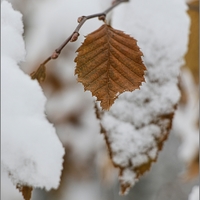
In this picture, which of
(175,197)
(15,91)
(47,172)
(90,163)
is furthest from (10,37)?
(90,163)

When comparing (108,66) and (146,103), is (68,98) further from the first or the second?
(108,66)

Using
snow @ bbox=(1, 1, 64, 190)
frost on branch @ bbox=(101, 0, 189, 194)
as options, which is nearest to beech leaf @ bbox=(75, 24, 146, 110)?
snow @ bbox=(1, 1, 64, 190)

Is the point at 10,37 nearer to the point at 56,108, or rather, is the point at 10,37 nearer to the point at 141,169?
the point at 141,169

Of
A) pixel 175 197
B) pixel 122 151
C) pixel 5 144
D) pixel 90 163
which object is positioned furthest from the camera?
pixel 90 163

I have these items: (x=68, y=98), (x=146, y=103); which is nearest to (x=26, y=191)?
(x=146, y=103)

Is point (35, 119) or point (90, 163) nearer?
point (35, 119)

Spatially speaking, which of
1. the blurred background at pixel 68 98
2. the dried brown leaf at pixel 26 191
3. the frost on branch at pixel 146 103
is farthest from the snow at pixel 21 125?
the blurred background at pixel 68 98
